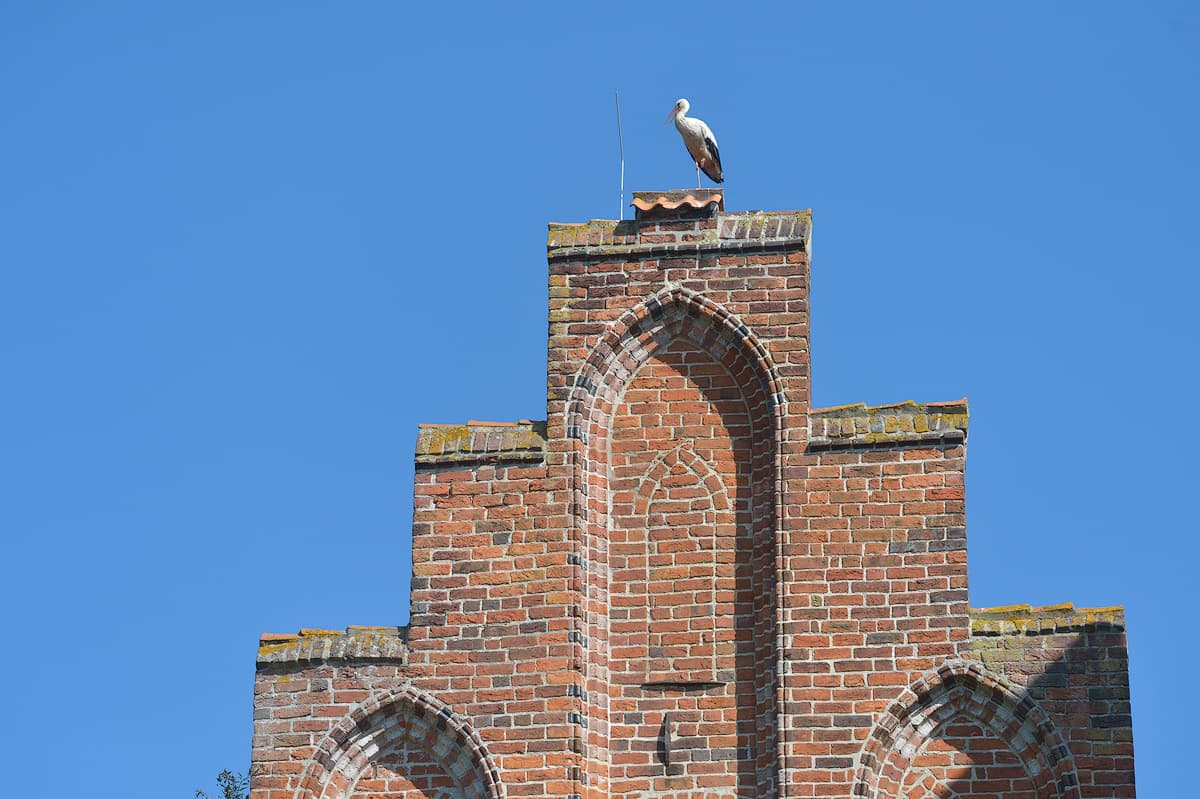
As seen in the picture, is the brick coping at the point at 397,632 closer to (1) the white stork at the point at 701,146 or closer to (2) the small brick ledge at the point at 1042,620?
(2) the small brick ledge at the point at 1042,620

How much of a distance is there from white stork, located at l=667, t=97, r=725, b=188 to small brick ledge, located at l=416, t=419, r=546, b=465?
9.84ft

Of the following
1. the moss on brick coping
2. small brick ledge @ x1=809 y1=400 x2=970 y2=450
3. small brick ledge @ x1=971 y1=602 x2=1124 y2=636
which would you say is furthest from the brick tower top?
small brick ledge @ x1=971 y1=602 x2=1124 y2=636

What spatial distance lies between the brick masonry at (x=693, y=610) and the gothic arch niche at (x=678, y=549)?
2cm

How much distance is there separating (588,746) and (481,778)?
0.94 m

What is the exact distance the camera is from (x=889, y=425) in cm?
2295

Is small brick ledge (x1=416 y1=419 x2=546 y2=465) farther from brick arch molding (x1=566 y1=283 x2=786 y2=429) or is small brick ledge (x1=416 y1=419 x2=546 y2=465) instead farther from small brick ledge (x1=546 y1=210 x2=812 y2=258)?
small brick ledge (x1=546 y1=210 x2=812 y2=258)

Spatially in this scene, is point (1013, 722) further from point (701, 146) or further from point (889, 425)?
point (701, 146)

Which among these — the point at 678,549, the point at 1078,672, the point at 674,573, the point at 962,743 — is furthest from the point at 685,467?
the point at 1078,672

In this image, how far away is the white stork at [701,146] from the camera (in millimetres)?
24625

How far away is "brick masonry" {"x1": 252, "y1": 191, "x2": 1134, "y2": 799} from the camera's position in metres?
22.0

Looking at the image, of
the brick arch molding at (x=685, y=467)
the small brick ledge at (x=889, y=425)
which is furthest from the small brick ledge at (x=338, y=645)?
the small brick ledge at (x=889, y=425)

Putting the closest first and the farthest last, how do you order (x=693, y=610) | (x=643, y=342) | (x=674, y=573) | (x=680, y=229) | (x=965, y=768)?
(x=965, y=768) < (x=693, y=610) < (x=674, y=573) < (x=643, y=342) < (x=680, y=229)

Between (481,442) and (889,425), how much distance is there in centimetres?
360

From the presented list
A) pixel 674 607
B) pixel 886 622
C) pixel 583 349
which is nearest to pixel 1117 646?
pixel 886 622
